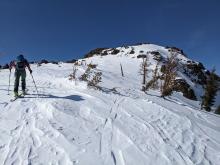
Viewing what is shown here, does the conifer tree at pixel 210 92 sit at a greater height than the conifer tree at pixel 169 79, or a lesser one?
lesser

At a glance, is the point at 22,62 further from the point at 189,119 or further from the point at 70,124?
the point at 189,119

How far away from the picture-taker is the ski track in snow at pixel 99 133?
6801mm

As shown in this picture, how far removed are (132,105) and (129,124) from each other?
9.94 ft

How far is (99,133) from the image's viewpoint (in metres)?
8.34

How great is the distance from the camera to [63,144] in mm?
7320

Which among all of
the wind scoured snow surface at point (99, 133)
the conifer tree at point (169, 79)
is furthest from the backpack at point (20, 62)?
the conifer tree at point (169, 79)

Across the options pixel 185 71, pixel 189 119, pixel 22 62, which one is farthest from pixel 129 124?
pixel 185 71

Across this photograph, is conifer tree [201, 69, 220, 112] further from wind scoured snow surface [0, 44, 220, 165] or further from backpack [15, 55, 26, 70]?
backpack [15, 55, 26, 70]

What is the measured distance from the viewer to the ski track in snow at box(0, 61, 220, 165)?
6.80m

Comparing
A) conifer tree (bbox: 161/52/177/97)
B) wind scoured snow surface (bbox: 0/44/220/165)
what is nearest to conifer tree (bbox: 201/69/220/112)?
conifer tree (bbox: 161/52/177/97)

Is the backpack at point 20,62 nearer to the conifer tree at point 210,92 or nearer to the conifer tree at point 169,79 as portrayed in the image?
the conifer tree at point 169,79

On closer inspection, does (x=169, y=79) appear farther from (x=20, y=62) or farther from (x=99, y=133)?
(x=99, y=133)

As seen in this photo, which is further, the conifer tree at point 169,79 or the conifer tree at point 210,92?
the conifer tree at point 210,92

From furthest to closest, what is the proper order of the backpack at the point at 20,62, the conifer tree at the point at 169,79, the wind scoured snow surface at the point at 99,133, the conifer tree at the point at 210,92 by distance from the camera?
the conifer tree at the point at 210,92 < the conifer tree at the point at 169,79 < the backpack at the point at 20,62 < the wind scoured snow surface at the point at 99,133
